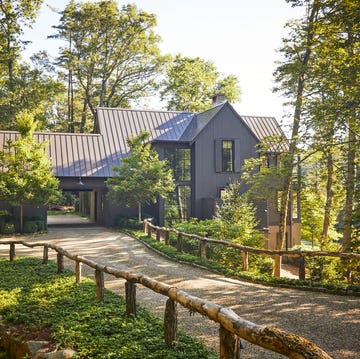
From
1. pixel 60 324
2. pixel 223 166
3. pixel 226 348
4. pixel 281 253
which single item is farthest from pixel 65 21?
pixel 226 348

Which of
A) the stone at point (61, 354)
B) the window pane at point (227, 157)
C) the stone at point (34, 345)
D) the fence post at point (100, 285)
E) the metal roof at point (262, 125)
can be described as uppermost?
the metal roof at point (262, 125)

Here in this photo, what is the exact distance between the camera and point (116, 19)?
3681 cm

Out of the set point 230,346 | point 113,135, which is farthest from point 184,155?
point 230,346

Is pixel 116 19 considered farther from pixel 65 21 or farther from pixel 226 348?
pixel 226 348

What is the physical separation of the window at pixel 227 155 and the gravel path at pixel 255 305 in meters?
13.8

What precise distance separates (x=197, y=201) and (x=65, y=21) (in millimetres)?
22464

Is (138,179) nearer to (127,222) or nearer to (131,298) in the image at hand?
(127,222)

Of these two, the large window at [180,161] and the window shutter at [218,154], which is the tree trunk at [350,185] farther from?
the large window at [180,161]

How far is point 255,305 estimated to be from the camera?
896 centimetres

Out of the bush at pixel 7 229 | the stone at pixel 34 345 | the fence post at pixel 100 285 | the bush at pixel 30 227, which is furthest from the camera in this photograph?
the bush at pixel 30 227

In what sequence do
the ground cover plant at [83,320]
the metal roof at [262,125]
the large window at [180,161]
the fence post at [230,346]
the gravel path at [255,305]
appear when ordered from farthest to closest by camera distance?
the metal roof at [262,125], the large window at [180,161], the gravel path at [255,305], the ground cover plant at [83,320], the fence post at [230,346]

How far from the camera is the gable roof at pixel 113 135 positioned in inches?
1023

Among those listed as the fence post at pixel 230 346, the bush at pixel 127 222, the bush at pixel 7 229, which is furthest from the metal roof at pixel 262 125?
the fence post at pixel 230 346

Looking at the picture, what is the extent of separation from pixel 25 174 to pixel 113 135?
867 cm
